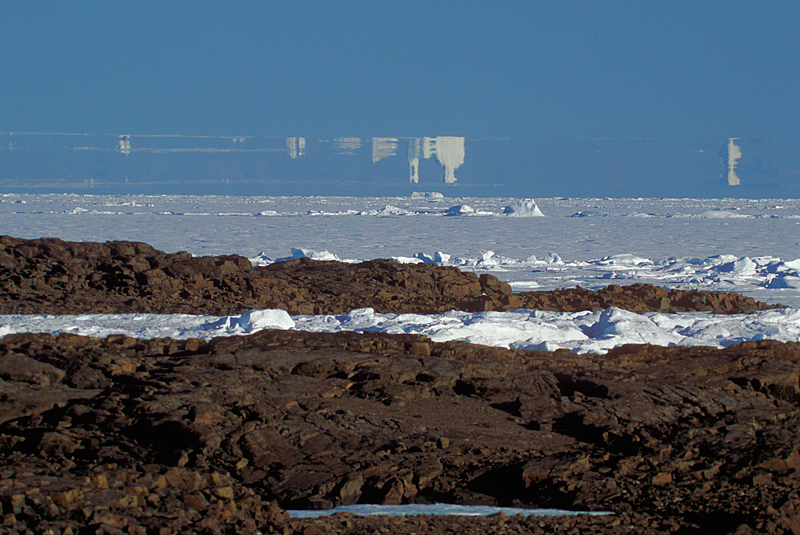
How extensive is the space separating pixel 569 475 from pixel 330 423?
148cm

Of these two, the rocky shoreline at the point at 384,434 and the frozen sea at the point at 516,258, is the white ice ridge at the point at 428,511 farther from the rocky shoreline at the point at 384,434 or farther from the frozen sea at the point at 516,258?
the rocky shoreline at the point at 384,434

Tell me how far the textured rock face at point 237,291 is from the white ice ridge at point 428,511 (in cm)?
611

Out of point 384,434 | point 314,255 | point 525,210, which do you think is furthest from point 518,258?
point 525,210

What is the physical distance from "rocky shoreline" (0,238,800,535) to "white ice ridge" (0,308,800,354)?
0.67 metres

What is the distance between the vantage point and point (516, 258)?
18.8 metres

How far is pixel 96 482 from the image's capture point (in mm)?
3289

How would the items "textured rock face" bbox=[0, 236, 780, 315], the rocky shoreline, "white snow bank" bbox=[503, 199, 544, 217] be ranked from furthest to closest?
1. "white snow bank" bbox=[503, 199, 544, 217]
2. "textured rock face" bbox=[0, 236, 780, 315]
3. the rocky shoreline

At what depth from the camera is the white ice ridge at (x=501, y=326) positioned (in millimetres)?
7379

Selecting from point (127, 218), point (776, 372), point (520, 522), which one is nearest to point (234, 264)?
point (776, 372)

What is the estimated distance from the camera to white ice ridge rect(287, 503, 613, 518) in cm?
358

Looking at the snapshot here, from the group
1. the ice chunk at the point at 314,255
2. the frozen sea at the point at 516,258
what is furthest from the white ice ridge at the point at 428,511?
the ice chunk at the point at 314,255

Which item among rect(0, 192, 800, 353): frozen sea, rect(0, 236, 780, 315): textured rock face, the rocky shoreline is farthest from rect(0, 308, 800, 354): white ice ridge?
rect(0, 236, 780, 315): textured rock face

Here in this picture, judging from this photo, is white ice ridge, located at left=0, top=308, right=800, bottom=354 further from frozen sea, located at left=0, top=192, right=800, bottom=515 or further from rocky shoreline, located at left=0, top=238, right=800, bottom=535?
rocky shoreline, located at left=0, top=238, right=800, bottom=535

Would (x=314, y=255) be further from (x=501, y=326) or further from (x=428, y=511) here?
(x=428, y=511)
